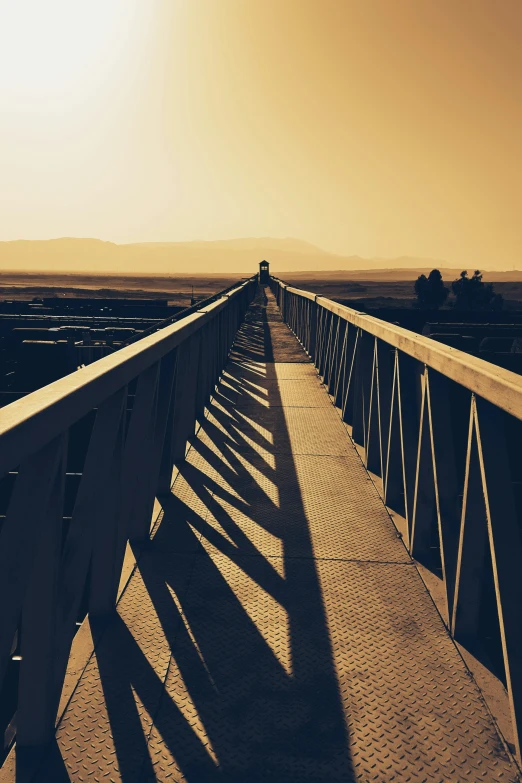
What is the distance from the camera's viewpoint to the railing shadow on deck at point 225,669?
86.3 inches

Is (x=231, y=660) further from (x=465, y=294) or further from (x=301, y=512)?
(x=465, y=294)

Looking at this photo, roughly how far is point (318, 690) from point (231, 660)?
0.43 m

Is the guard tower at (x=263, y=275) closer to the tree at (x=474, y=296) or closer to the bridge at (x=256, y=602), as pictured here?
the tree at (x=474, y=296)

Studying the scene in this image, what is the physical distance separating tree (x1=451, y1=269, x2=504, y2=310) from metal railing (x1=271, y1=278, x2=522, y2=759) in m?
37.3

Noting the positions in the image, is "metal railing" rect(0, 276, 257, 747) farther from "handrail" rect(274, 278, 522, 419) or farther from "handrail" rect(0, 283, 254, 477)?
"handrail" rect(274, 278, 522, 419)

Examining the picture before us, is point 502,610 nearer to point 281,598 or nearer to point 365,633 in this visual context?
point 365,633

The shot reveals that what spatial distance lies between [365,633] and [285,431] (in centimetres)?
402

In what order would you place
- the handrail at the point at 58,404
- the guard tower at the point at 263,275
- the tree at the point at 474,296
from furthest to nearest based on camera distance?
the guard tower at the point at 263,275, the tree at the point at 474,296, the handrail at the point at 58,404

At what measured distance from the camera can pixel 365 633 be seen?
2980 millimetres

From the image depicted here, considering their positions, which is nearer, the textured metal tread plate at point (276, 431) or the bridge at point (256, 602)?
the bridge at point (256, 602)

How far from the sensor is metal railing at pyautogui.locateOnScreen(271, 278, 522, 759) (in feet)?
7.48

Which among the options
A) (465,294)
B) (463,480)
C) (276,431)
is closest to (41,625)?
(463,480)

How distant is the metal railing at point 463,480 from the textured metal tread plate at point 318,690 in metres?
0.20

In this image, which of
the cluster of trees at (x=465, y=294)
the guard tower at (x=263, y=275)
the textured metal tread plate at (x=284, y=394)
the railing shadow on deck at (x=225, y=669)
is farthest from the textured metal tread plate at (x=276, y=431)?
the guard tower at (x=263, y=275)
